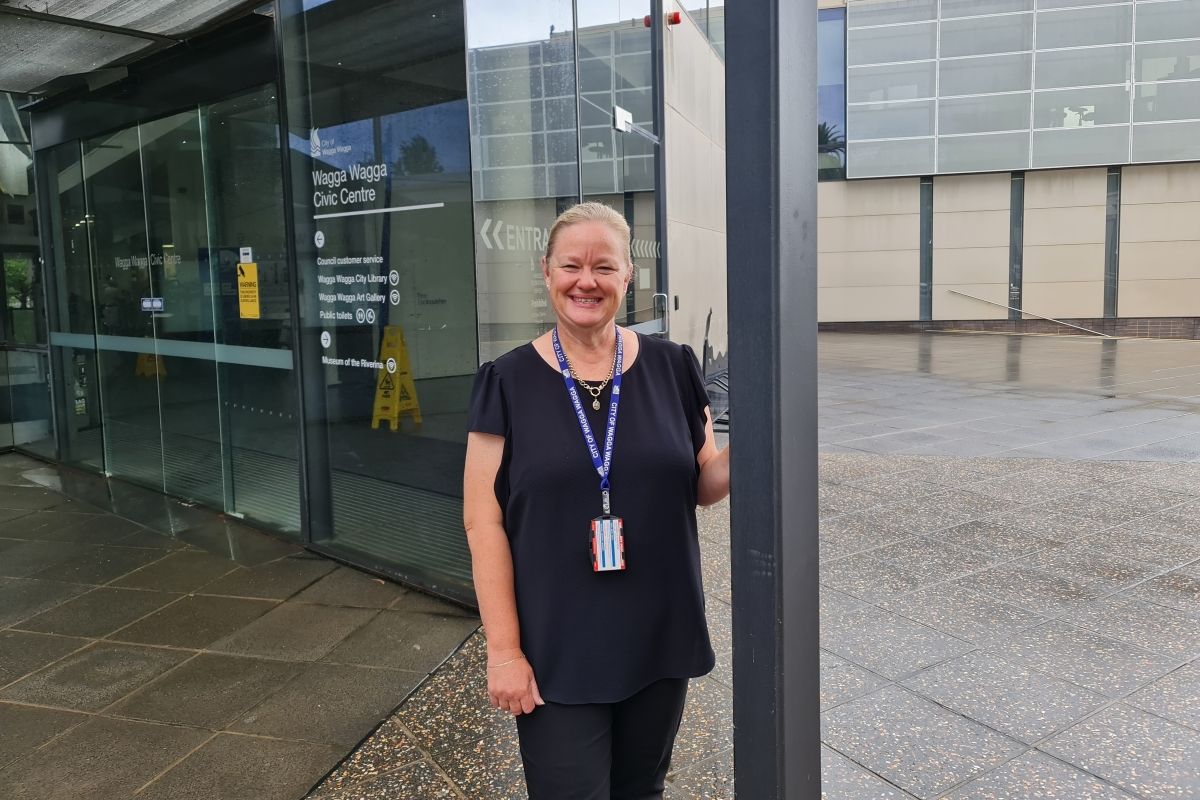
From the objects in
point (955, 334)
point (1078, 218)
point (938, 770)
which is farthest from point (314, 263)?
point (1078, 218)

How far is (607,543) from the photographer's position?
186cm

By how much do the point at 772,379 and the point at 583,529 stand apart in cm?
60

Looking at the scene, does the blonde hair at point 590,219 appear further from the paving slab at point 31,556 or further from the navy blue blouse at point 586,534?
the paving slab at point 31,556

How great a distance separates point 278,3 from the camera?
17.6 feet

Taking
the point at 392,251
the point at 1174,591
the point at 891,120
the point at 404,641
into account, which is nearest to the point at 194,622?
the point at 404,641

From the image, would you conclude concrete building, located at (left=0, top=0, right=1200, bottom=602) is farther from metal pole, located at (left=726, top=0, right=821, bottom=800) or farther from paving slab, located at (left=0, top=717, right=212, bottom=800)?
paving slab, located at (left=0, top=717, right=212, bottom=800)

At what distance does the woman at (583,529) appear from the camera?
1.90 m

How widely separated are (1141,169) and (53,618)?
2697 centimetres

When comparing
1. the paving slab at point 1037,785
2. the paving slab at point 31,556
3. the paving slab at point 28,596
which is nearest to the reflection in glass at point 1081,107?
the paving slab at point 1037,785

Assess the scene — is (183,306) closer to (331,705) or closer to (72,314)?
(72,314)

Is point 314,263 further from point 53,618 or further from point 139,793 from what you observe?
point 139,793

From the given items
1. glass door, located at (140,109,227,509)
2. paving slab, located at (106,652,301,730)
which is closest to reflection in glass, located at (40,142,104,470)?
glass door, located at (140,109,227,509)

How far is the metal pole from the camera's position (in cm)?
146

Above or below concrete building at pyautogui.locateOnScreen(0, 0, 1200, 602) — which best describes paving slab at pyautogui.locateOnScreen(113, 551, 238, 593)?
below
